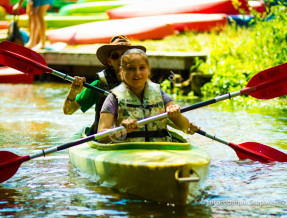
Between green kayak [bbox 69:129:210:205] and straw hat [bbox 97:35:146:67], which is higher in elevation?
straw hat [bbox 97:35:146:67]

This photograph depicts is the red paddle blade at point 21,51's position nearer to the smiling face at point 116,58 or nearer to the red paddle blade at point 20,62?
the red paddle blade at point 20,62

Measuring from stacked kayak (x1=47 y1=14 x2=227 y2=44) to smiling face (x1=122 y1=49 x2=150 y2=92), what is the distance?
21.1ft

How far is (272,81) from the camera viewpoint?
193 inches

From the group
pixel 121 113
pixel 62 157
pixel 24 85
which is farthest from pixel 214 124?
pixel 24 85

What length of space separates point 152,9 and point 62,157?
782 centimetres

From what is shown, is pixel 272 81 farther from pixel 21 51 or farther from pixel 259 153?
pixel 21 51

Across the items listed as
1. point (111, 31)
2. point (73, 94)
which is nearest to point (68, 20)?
point (111, 31)

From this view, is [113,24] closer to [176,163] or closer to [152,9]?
[152,9]

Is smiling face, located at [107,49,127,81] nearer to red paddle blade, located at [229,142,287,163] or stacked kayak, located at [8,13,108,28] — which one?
red paddle blade, located at [229,142,287,163]

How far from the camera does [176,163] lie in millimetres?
3695

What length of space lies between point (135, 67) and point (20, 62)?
5.27ft

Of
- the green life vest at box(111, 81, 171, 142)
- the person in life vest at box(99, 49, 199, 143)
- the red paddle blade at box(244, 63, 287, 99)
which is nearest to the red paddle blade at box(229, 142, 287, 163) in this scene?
the red paddle blade at box(244, 63, 287, 99)

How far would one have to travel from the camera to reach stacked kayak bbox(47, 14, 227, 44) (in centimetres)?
1083

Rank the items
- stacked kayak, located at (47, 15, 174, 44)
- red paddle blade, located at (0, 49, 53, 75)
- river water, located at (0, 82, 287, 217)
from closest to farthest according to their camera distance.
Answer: river water, located at (0, 82, 287, 217)
red paddle blade, located at (0, 49, 53, 75)
stacked kayak, located at (47, 15, 174, 44)
